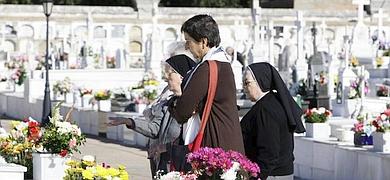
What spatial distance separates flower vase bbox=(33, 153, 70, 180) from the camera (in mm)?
12148

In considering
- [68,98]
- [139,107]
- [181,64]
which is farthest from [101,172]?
[68,98]

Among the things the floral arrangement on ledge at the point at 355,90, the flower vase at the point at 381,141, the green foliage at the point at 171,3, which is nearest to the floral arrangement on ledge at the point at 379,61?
the floral arrangement on ledge at the point at 355,90

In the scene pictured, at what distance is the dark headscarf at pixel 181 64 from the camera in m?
7.96

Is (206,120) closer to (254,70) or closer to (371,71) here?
(254,70)

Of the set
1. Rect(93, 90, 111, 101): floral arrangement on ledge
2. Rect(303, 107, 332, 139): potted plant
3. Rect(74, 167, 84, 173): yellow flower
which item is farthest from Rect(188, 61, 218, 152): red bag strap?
Rect(93, 90, 111, 101): floral arrangement on ledge

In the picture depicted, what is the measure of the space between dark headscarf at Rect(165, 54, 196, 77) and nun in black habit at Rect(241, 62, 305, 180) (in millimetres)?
402

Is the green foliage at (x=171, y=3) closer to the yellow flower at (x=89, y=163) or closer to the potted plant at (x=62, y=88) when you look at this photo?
the potted plant at (x=62, y=88)

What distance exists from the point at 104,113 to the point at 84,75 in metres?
13.3

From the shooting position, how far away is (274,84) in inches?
313

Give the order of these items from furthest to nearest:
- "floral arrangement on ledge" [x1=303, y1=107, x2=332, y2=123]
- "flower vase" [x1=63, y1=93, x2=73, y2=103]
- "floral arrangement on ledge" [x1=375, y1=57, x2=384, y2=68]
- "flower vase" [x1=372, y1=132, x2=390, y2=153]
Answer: "floral arrangement on ledge" [x1=375, y1=57, x2=384, y2=68]
"flower vase" [x1=63, y1=93, x2=73, y2=103]
"floral arrangement on ledge" [x1=303, y1=107, x2=332, y2=123]
"flower vase" [x1=372, y1=132, x2=390, y2=153]

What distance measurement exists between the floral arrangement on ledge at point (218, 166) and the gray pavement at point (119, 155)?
807 centimetres

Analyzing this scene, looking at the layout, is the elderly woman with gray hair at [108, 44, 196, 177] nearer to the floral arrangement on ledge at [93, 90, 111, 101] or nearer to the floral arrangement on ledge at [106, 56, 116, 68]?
the floral arrangement on ledge at [93, 90, 111, 101]

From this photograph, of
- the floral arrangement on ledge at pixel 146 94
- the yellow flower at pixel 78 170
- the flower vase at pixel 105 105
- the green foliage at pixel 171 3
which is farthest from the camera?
the green foliage at pixel 171 3

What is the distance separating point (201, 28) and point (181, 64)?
0.76 m
